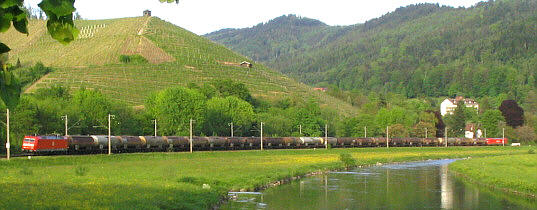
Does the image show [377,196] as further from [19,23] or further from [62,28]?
[19,23]

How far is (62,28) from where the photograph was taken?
674 centimetres

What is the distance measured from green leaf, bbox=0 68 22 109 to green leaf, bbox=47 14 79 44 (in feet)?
1.87

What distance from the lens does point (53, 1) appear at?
20.3ft

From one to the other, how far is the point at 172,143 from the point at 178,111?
103ft

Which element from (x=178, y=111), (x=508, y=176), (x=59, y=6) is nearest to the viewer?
(x=59, y=6)

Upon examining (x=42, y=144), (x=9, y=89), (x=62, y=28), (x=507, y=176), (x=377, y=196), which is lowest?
(x=377, y=196)

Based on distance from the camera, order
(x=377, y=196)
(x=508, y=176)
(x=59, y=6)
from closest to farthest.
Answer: (x=59, y=6) < (x=377, y=196) < (x=508, y=176)

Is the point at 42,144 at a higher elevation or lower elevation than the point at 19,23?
lower

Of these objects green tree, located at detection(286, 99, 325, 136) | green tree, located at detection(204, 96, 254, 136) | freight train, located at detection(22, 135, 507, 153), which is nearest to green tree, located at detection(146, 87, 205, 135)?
green tree, located at detection(204, 96, 254, 136)

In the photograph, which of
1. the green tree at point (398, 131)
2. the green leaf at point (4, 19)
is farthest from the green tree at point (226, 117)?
the green leaf at point (4, 19)

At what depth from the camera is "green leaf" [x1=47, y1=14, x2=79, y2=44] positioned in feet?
21.9

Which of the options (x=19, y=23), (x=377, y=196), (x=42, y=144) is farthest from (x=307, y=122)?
(x=19, y=23)

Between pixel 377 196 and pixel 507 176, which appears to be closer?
pixel 377 196

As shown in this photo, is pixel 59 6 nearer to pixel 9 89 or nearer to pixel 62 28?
pixel 62 28
